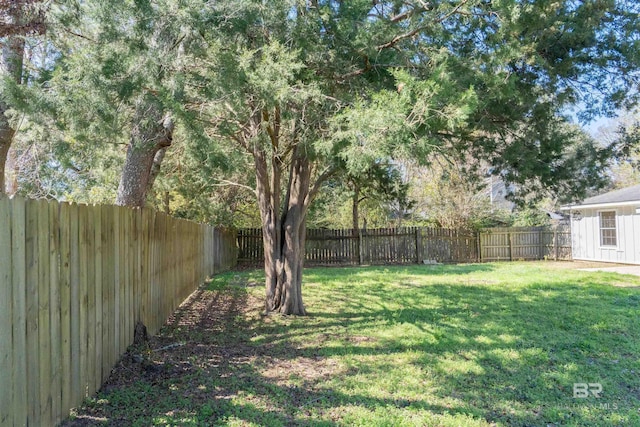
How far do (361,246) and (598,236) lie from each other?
29.3 feet

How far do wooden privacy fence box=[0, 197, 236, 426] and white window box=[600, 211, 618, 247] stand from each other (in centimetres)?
1622

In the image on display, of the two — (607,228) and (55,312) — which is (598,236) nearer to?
(607,228)

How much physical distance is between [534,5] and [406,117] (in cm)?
253

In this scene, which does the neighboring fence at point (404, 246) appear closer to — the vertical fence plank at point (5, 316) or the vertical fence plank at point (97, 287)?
the vertical fence plank at point (97, 287)

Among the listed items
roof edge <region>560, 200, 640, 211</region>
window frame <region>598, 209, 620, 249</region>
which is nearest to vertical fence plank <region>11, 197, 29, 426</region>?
roof edge <region>560, 200, 640, 211</region>

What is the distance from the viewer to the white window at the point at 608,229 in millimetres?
15141

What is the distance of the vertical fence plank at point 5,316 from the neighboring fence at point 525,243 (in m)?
17.4

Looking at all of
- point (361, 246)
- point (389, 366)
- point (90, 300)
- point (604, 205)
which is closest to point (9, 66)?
point (90, 300)

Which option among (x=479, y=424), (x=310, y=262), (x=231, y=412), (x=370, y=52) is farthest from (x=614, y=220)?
(x=231, y=412)

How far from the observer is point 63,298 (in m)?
2.83

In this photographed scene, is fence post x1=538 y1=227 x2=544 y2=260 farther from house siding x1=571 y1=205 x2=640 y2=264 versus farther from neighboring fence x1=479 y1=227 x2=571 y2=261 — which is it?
house siding x1=571 y1=205 x2=640 y2=264

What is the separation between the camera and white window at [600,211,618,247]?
15141mm

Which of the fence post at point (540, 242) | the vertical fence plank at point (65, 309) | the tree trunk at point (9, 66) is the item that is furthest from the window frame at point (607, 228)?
the tree trunk at point (9, 66)

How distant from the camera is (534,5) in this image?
4902 millimetres
